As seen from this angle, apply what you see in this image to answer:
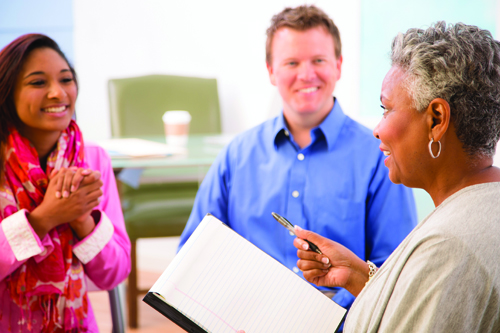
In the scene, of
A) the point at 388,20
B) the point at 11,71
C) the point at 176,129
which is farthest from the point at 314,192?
the point at 388,20

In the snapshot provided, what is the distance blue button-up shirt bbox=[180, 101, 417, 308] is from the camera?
1405 mm

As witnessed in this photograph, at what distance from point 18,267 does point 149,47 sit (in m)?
2.51

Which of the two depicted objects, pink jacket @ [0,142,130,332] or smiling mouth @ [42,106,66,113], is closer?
pink jacket @ [0,142,130,332]

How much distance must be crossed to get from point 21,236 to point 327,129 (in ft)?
3.00

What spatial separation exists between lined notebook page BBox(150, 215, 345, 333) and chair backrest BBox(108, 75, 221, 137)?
1.97m

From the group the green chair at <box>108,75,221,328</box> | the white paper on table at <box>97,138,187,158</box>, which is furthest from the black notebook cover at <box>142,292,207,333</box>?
the green chair at <box>108,75,221,328</box>

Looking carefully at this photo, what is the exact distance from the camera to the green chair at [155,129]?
233 cm

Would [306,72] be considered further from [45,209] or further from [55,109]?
[45,209]

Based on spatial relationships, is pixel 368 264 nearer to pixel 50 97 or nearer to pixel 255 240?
pixel 255 240

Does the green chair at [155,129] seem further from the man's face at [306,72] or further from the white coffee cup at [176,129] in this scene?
the man's face at [306,72]

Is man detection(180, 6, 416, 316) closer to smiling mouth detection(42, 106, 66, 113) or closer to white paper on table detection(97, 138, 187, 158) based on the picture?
smiling mouth detection(42, 106, 66, 113)

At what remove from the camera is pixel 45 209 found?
1.28m

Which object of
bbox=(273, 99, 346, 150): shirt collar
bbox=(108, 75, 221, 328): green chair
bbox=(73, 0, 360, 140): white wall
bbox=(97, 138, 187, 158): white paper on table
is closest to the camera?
bbox=(273, 99, 346, 150): shirt collar

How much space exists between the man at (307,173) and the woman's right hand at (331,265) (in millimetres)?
274
